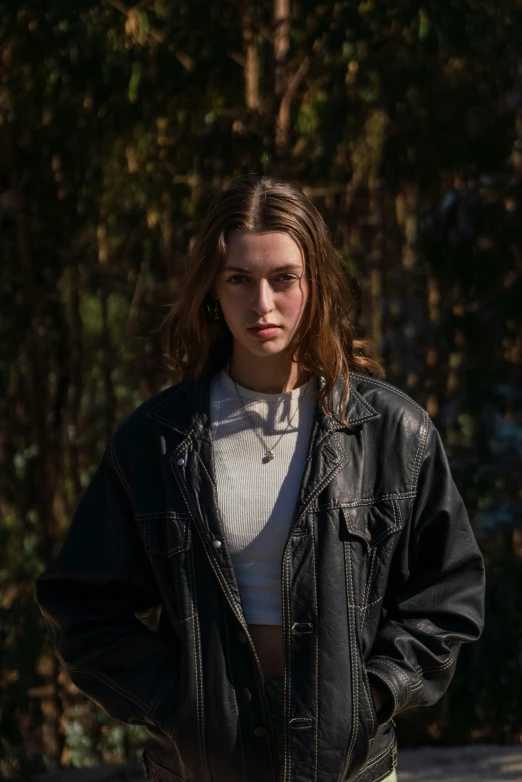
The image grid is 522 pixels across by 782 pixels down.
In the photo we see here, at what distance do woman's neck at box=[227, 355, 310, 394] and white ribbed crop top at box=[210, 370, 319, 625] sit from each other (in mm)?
15

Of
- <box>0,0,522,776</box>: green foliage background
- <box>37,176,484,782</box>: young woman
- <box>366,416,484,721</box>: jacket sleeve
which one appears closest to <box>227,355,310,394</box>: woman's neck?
<box>37,176,484,782</box>: young woman

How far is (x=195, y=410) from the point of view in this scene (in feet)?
6.23

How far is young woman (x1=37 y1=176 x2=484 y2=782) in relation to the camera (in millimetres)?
1745

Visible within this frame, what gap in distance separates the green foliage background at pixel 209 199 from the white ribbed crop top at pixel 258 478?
6.22 feet

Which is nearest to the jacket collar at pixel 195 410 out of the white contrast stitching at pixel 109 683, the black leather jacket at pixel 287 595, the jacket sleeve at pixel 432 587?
the black leather jacket at pixel 287 595

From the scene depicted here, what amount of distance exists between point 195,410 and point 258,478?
16cm

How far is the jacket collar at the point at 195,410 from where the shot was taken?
1866 mm

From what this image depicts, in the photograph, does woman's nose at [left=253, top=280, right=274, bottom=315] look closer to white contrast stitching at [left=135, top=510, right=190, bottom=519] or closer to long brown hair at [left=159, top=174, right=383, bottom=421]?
long brown hair at [left=159, top=174, right=383, bottom=421]

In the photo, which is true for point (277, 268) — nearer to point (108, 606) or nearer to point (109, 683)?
point (108, 606)

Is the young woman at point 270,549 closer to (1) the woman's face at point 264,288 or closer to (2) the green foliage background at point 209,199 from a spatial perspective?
(1) the woman's face at point 264,288

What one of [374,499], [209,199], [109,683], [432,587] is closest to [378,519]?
[374,499]

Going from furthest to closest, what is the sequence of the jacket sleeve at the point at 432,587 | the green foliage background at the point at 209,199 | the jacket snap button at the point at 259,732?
the green foliage background at the point at 209,199
the jacket sleeve at the point at 432,587
the jacket snap button at the point at 259,732

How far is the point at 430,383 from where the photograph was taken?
4238mm

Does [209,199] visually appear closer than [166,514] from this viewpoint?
No
